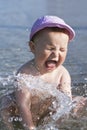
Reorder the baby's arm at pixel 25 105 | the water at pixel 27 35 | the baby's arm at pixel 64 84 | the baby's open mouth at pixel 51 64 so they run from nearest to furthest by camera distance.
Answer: the baby's arm at pixel 25 105 < the baby's open mouth at pixel 51 64 < the baby's arm at pixel 64 84 < the water at pixel 27 35

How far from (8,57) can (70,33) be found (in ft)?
7.61

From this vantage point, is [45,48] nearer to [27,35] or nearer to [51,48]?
[51,48]

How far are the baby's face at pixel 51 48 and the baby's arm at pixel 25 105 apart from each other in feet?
0.80

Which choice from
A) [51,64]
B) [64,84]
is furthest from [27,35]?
[51,64]

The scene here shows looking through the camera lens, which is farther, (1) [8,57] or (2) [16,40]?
(2) [16,40]

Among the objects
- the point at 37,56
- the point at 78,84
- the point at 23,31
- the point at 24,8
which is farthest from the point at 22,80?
the point at 24,8

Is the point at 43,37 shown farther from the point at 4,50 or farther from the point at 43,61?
the point at 4,50

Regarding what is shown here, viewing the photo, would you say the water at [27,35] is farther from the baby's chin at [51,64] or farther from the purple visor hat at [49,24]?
the purple visor hat at [49,24]

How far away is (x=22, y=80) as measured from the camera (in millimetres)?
3516

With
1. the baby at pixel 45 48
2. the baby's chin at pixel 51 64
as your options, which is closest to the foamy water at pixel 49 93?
the baby at pixel 45 48

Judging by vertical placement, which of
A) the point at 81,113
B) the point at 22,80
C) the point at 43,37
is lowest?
the point at 81,113

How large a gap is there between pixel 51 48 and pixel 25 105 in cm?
43

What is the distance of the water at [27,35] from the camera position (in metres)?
4.88

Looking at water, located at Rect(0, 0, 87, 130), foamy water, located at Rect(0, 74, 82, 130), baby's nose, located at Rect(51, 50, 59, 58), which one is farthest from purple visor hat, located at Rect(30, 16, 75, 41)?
water, located at Rect(0, 0, 87, 130)
